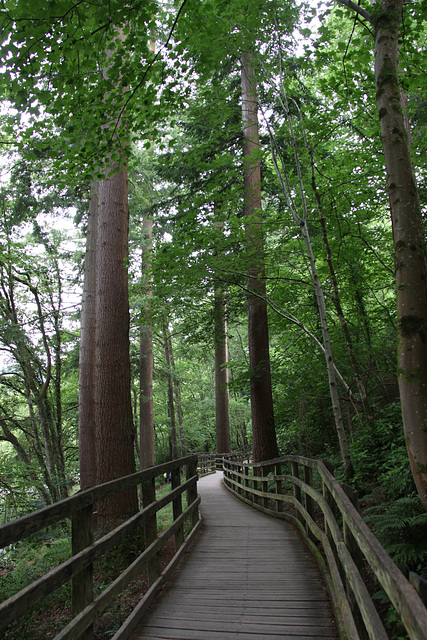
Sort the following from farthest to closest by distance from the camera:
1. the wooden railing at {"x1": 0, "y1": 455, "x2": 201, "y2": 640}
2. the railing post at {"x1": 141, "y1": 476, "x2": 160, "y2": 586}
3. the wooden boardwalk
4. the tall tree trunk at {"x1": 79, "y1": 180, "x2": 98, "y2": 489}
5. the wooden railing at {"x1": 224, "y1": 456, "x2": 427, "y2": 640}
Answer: the tall tree trunk at {"x1": 79, "y1": 180, "x2": 98, "y2": 489} → the railing post at {"x1": 141, "y1": 476, "x2": 160, "y2": 586} → the wooden boardwalk → the wooden railing at {"x1": 0, "y1": 455, "x2": 201, "y2": 640} → the wooden railing at {"x1": 224, "y1": 456, "x2": 427, "y2": 640}

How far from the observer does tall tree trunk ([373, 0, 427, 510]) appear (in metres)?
3.11

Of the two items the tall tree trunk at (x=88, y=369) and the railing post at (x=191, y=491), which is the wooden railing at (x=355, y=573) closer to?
the railing post at (x=191, y=491)

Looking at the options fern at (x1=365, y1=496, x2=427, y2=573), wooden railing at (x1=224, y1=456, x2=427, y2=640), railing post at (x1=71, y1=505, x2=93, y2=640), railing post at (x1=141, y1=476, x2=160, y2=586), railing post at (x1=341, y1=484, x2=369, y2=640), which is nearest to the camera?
wooden railing at (x1=224, y1=456, x2=427, y2=640)

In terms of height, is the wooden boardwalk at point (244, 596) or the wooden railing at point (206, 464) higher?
the wooden boardwalk at point (244, 596)

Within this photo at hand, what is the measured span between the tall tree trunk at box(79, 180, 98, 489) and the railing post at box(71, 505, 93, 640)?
738 cm

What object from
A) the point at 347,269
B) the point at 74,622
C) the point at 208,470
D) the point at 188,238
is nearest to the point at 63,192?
the point at 188,238

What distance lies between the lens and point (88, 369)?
10305 millimetres

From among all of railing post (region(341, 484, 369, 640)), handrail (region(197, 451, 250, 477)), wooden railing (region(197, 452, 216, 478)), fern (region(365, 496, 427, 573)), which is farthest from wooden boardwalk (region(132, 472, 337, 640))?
wooden railing (region(197, 452, 216, 478))

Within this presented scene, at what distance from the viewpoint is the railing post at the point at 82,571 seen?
8.55ft

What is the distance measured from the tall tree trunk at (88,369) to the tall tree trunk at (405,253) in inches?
313

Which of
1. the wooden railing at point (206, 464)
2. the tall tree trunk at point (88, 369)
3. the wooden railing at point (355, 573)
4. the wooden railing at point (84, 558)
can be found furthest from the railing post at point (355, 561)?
the wooden railing at point (206, 464)

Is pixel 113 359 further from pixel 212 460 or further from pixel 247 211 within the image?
pixel 212 460

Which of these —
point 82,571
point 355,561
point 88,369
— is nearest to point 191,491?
point 82,571

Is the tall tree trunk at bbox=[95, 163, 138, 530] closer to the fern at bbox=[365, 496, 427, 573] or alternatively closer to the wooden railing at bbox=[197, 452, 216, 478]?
the fern at bbox=[365, 496, 427, 573]
